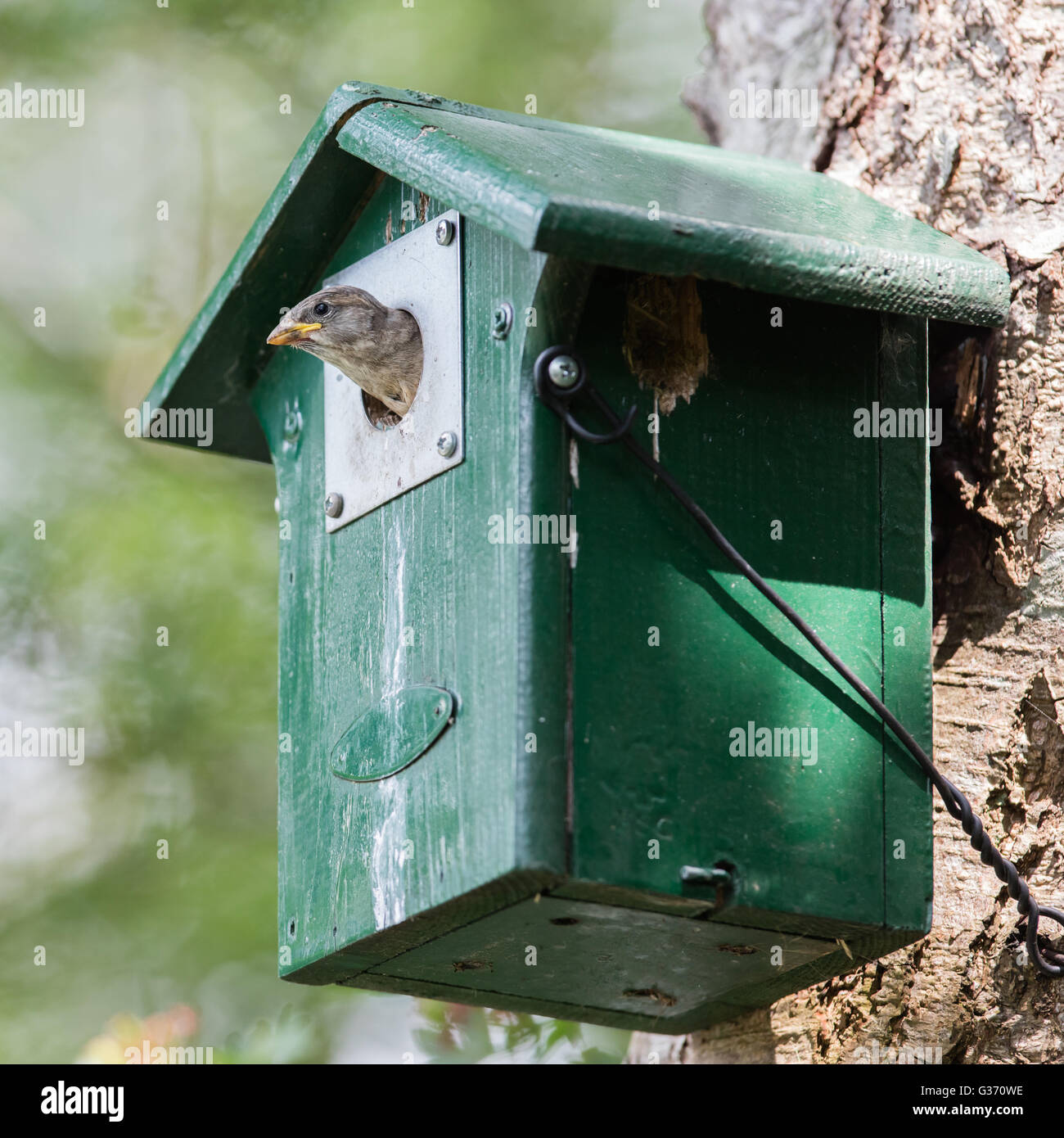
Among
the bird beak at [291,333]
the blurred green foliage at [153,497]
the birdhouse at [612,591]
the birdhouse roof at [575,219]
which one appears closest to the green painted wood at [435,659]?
the birdhouse at [612,591]

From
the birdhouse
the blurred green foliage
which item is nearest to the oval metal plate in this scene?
the birdhouse

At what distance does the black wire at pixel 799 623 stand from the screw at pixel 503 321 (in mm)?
102

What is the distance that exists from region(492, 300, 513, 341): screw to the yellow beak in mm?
434

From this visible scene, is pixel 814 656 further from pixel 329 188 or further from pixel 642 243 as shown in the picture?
pixel 329 188

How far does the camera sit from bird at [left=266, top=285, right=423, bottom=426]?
3240 mm

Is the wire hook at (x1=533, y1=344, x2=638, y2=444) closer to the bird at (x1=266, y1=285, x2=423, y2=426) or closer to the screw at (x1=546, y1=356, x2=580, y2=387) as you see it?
the screw at (x1=546, y1=356, x2=580, y2=387)

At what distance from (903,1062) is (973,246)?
63.6 inches

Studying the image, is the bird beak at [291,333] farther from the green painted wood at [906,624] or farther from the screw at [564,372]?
the green painted wood at [906,624]

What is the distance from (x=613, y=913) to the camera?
9.52ft

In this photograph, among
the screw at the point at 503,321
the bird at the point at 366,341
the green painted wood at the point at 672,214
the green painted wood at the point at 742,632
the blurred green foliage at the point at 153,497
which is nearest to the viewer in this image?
the green painted wood at the point at 672,214

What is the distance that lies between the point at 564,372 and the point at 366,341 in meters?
0.49

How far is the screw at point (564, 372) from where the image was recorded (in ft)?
9.48

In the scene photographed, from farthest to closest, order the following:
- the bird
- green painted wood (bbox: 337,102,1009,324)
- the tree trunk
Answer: the tree trunk < the bird < green painted wood (bbox: 337,102,1009,324)
